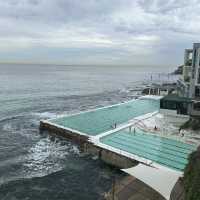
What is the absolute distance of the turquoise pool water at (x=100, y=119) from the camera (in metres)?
28.9

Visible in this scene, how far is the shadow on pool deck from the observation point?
13.0m

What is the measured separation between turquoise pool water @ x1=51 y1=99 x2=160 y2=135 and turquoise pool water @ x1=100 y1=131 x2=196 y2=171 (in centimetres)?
370

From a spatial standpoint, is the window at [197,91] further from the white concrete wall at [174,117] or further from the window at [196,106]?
the white concrete wall at [174,117]

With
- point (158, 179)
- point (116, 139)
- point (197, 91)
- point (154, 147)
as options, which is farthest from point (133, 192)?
point (197, 91)

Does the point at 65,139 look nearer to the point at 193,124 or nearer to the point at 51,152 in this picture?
the point at 51,152

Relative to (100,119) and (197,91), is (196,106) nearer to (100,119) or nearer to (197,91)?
(197,91)

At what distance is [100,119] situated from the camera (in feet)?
109

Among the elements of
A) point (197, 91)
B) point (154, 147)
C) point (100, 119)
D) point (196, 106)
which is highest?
point (197, 91)

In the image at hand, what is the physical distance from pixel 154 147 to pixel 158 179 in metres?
9.56

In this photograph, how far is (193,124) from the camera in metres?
27.3

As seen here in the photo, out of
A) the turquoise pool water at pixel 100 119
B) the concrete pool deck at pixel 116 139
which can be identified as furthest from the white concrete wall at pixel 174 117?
the turquoise pool water at pixel 100 119

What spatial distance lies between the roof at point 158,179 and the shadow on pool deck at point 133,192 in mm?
1125

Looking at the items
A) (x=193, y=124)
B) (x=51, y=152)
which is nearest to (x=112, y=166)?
(x=51, y=152)

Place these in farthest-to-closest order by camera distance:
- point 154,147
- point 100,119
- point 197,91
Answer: point 197,91 < point 100,119 < point 154,147
